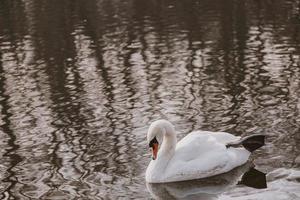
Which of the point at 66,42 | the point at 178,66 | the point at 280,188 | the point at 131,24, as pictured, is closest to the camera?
the point at 280,188

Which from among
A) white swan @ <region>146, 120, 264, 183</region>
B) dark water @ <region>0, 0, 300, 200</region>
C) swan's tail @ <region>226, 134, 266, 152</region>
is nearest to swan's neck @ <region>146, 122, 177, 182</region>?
white swan @ <region>146, 120, 264, 183</region>

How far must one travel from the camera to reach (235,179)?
462 inches

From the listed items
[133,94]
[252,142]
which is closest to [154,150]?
[252,142]

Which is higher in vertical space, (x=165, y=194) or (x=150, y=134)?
(x=150, y=134)

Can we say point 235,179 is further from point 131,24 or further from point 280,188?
point 131,24

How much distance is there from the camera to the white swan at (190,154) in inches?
462

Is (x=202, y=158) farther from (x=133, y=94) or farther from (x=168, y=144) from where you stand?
(x=133, y=94)

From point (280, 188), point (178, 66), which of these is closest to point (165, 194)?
point (280, 188)

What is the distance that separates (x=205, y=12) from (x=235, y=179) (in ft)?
64.7

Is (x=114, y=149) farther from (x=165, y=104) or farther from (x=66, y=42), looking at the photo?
(x=66, y=42)

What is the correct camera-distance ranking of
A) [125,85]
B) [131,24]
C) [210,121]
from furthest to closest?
[131,24] < [125,85] < [210,121]

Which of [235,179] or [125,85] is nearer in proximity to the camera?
[235,179]

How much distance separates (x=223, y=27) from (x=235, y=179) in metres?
15.2

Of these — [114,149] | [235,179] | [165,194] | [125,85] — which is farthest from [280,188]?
[125,85]
